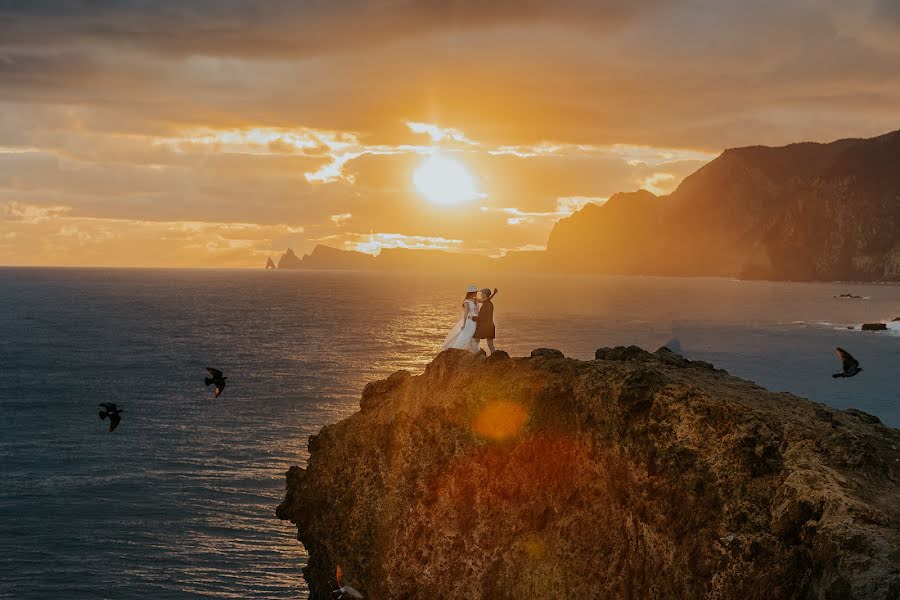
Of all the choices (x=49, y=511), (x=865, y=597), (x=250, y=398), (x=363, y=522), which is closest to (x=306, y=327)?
(x=250, y=398)

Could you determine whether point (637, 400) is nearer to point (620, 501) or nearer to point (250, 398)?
point (620, 501)

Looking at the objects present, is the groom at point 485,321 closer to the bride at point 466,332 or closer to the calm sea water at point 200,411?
the bride at point 466,332

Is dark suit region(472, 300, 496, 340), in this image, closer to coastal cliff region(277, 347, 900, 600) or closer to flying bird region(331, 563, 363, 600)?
coastal cliff region(277, 347, 900, 600)

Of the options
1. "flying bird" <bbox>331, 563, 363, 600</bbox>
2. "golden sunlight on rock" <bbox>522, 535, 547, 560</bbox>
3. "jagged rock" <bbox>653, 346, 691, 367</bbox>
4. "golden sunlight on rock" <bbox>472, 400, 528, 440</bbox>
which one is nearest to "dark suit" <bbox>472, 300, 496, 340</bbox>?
"golden sunlight on rock" <bbox>472, 400, 528, 440</bbox>

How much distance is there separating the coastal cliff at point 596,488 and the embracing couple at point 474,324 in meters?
0.70

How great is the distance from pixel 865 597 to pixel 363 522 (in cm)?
1404

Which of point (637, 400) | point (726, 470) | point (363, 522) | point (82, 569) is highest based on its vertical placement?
point (637, 400)

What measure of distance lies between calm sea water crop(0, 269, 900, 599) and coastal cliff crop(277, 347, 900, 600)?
19553mm

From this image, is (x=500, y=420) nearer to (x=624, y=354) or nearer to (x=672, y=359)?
(x=624, y=354)

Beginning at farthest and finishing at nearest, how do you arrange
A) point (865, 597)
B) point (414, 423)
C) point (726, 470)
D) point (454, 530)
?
point (414, 423)
point (454, 530)
point (726, 470)
point (865, 597)

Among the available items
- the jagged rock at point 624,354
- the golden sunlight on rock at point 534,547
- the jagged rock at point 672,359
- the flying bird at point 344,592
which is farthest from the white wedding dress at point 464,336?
the flying bird at point 344,592

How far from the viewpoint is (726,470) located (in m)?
17.8

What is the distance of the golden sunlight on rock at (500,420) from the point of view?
21.5 m

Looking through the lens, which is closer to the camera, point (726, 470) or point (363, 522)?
point (726, 470)
